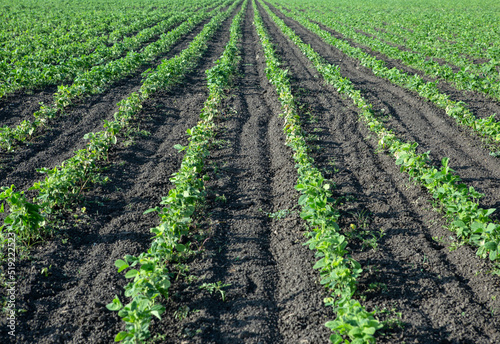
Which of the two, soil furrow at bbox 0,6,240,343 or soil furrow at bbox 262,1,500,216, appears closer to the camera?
soil furrow at bbox 0,6,240,343

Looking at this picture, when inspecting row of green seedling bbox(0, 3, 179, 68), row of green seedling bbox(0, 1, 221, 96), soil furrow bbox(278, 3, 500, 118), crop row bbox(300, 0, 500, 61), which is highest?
crop row bbox(300, 0, 500, 61)

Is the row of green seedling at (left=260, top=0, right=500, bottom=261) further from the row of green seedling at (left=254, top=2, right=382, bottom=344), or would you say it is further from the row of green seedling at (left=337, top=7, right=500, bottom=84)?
the row of green seedling at (left=337, top=7, right=500, bottom=84)

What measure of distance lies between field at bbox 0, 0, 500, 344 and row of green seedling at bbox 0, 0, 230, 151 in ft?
0.23

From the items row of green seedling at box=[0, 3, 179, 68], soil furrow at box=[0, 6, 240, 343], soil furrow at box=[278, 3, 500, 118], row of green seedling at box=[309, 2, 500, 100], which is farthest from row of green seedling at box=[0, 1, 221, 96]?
row of green seedling at box=[309, 2, 500, 100]

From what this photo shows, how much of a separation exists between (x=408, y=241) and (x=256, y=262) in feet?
7.15

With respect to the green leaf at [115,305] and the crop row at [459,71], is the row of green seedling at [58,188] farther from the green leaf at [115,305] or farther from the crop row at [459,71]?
the crop row at [459,71]

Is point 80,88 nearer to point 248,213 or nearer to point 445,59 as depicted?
point 248,213

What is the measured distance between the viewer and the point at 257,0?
59406 millimetres

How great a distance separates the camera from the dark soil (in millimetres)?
3523

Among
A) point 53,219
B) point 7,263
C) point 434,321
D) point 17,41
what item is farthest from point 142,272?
point 17,41

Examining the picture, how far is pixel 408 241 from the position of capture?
470 cm

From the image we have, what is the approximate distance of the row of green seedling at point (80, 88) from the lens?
7.34 m

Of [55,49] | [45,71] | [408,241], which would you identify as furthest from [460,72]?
[55,49]

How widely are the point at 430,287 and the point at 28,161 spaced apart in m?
7.37
